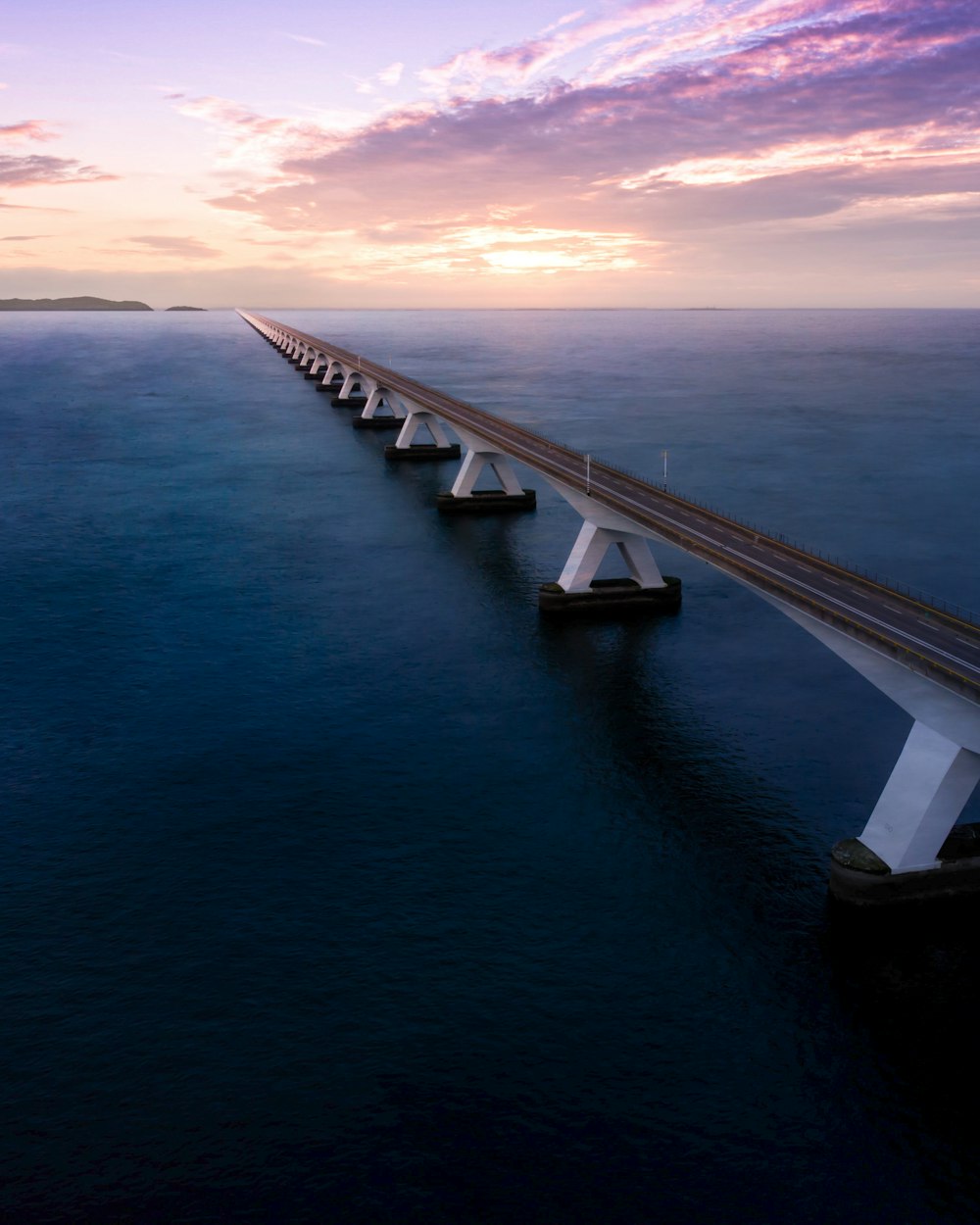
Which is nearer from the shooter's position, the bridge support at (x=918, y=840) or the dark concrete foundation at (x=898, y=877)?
the bridge support at (x=918, y=840)

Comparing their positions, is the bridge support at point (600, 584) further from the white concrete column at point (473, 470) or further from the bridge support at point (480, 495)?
the white concrete column at point (473, 470)

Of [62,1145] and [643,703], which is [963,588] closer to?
[643,703]

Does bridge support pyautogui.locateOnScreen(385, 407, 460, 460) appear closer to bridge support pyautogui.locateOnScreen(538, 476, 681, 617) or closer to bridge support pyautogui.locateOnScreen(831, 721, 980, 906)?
bridge support pyautogui.locateOnScreen(538, 476, 681, 617)

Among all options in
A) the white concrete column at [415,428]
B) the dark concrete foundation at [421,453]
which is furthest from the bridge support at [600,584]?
the dark concrete foundation at [421,453]

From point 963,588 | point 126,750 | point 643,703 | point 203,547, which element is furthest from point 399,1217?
point 203,547

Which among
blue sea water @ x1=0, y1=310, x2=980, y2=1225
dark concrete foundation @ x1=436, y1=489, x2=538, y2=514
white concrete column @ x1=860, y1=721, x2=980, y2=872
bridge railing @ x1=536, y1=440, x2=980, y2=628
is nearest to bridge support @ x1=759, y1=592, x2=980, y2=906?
white concrete column @ x1=860, y1=721, x2=980, y2=872

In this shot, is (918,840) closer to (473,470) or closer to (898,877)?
(898,877)

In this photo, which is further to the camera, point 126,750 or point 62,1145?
point 126,750
